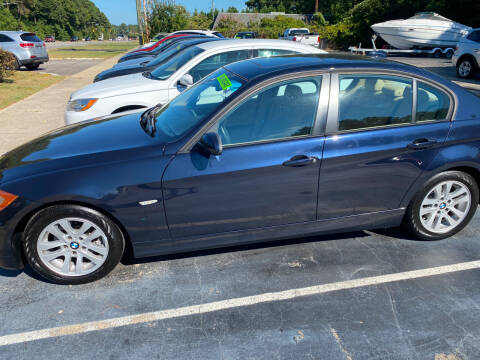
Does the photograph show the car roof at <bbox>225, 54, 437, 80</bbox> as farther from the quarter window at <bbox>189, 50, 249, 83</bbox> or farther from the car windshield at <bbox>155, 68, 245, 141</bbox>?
the quarter window at <bbox>189, 50, 249, 83</bbox>

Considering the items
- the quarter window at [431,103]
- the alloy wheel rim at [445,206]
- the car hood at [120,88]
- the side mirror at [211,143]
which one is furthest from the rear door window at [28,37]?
the alloy wheel rim at [445,206]

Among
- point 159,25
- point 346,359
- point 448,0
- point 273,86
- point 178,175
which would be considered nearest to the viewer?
point 346,359

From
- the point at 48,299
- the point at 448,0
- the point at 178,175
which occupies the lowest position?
the point at 48,299

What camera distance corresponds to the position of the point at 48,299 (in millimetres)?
3029

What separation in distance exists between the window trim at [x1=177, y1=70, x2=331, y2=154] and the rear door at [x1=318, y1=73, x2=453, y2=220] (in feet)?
0.20

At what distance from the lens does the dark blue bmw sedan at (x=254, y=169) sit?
2.94 metres

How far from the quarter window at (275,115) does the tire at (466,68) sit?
40.8 feet

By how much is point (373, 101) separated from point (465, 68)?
12.2 meters

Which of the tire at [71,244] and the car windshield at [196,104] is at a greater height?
the car windshield at [196,104]

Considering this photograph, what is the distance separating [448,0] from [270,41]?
2841 cm

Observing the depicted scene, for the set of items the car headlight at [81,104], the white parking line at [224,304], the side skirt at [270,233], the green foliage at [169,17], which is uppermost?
the green foliage at [169,17]

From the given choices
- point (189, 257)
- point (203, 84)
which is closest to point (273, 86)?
point (203, 84)

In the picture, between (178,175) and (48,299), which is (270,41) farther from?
(48,299)

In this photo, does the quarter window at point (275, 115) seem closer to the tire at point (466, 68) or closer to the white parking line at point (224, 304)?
the white parking line at point (224, 304)
